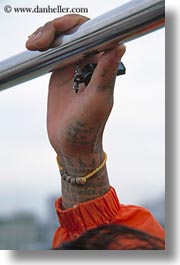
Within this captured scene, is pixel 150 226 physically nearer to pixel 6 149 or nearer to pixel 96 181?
pixel 96 181

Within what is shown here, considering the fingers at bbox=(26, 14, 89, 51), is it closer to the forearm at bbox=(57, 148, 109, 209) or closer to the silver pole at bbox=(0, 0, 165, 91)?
the silver pole at bbox=(0, 0, 165, 91)

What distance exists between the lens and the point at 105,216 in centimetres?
134

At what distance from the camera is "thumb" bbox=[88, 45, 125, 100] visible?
49.6 inches

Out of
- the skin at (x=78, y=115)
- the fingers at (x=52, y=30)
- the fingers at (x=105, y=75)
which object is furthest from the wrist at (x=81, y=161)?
the fingers at (x=52, y=30)

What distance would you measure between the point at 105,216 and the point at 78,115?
19 cm

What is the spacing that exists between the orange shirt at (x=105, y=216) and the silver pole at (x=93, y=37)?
0.26 metres

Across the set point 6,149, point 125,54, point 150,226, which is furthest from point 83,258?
point 125,54

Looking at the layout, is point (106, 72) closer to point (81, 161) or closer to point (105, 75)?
point (105, 75)

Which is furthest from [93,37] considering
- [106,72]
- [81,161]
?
[81,161]

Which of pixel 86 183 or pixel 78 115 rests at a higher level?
pixel 78 115

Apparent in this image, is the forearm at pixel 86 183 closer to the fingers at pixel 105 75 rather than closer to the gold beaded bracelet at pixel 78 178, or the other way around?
the gold beaded bracelet at pixel 78 178

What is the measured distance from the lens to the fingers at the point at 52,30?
1266mm

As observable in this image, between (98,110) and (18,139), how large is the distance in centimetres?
19

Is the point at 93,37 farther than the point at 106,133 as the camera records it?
No
